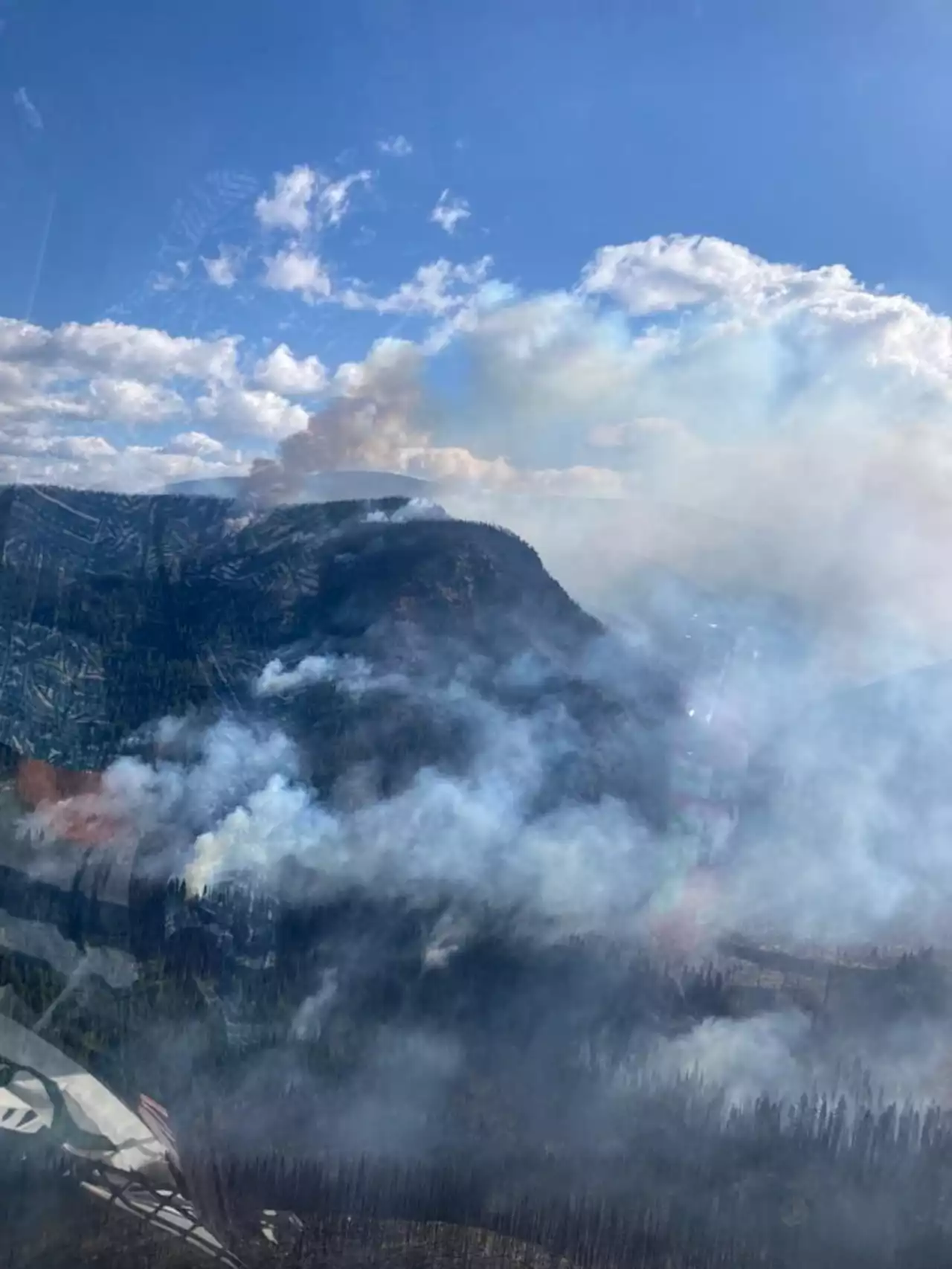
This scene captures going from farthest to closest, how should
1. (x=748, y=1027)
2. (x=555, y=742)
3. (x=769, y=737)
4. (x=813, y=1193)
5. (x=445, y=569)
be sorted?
1. (x=445, y=569)
2. (x=555, y=742)
3. (x=769, y=737)
4. (x=748, y=1027)
5. (x=813, y=1193)

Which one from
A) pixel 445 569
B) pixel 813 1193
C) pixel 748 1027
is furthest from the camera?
pixel 445 569

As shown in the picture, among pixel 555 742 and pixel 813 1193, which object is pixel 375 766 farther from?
pixel 813 1193

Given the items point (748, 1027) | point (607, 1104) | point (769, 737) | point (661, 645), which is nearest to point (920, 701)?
point (769, 737)

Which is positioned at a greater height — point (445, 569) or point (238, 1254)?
point (445, 569)

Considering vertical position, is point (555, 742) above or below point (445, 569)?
below

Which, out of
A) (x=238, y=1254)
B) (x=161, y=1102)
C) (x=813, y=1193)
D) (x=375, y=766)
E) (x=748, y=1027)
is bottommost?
(x=238, y=1254)

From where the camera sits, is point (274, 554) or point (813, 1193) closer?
point (813, 1193)

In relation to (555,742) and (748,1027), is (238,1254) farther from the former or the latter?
(555,742)

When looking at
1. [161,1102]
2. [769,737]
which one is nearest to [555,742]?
[769,737]

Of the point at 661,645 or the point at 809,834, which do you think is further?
the point at 661,645
